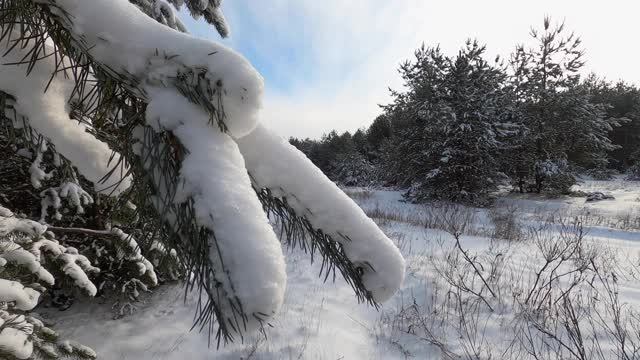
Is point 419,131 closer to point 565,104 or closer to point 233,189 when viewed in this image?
point 565,104

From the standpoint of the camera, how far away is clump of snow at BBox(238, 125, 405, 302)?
628mm

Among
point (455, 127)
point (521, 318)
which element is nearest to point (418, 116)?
point (455, 127)

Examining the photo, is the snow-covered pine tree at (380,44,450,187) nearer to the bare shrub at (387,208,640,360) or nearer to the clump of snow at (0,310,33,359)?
the bare shrub at (387,208,640,360)

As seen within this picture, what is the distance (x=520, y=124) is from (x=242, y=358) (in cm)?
1501

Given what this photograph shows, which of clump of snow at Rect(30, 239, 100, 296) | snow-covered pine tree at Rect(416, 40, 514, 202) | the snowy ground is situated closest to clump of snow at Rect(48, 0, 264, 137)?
clump of snow at Rect(30, 239, 100, 296)

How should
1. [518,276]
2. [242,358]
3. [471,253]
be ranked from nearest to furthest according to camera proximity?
[242,358] → [518,276] → [471,253]

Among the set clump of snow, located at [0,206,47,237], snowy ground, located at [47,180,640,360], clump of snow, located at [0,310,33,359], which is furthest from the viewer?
snowy ground, located at [47,180,640,360]

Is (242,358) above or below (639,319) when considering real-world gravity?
below

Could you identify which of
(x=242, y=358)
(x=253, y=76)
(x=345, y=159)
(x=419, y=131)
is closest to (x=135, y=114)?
(x=253, y=76)

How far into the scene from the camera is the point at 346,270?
27.0 inches

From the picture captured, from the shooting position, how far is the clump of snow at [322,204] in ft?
2.06

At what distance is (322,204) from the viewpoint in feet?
2.09

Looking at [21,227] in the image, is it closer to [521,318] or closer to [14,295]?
[14,295]

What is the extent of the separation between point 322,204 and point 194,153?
0.26 metres
